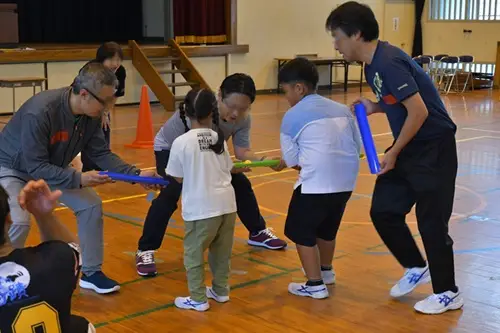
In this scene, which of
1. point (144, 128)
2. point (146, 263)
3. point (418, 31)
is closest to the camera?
point (146, 263)

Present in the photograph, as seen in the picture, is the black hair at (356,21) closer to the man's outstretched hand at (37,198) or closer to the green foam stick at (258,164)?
the green foam stick at (258,164)

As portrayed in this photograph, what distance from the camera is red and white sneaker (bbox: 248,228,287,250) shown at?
14.8 feet

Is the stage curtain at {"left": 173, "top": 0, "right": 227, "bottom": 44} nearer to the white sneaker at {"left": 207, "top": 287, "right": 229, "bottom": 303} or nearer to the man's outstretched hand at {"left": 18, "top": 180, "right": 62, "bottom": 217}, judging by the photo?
the white sneaker at {"left": 207, "top": 287, "right": 229, "bottom": 303}

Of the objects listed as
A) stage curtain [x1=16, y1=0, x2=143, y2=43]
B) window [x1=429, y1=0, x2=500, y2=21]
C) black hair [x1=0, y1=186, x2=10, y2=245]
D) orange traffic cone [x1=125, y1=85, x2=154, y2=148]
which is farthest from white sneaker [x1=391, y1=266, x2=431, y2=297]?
window [x1=429, y1=0, x2=500, y2=21]

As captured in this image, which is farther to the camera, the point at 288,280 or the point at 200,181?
the point at 288,280

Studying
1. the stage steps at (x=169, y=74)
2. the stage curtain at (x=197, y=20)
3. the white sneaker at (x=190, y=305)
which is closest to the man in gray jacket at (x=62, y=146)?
the white sneaker at (x=190, y=305)

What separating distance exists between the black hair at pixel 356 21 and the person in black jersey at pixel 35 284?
5.99 feet

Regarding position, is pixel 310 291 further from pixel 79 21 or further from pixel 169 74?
pixel 79 21

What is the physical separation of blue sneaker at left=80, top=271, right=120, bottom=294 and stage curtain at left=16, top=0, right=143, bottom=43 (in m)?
12.0

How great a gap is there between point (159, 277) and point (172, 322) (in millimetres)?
655

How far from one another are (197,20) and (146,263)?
33.9ft

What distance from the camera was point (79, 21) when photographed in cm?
1559

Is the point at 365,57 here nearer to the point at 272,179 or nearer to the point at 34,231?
the point at 34,231

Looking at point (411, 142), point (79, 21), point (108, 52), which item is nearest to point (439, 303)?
point (411, 142)
